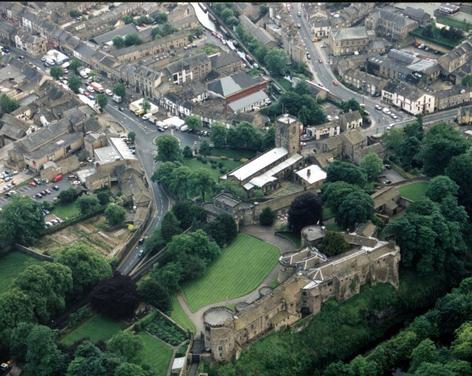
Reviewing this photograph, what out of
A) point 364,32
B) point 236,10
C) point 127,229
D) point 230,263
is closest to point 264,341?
point 230,263

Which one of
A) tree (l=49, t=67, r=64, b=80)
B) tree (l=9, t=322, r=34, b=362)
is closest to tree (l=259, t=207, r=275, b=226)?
tree (l=9, t=322, r=34, b=362)

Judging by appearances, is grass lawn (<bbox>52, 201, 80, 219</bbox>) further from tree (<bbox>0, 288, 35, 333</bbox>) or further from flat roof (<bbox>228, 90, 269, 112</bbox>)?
flat roof (<bbox>228, 90, 269, 112</bbox>)

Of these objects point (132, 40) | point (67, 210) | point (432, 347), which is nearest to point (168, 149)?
point (67, 210)

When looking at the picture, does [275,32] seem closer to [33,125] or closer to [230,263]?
[33,125]

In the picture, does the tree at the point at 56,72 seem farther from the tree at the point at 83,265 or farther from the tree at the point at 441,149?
the tree at the point at 441,149

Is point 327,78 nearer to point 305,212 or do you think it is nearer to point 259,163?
point 259,163

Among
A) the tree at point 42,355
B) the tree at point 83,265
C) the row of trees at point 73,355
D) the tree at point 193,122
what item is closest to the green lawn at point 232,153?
the tree at point 193,122
